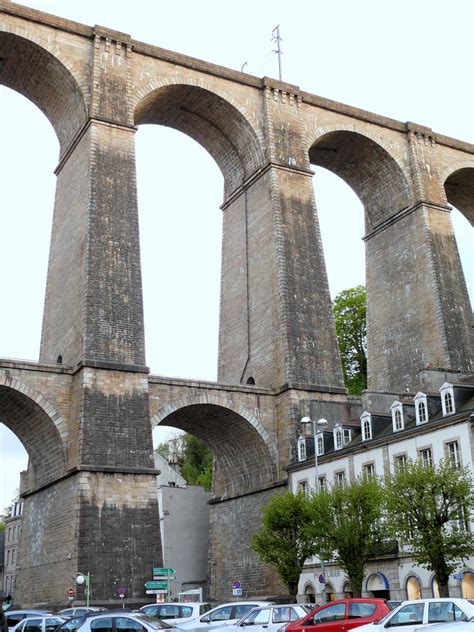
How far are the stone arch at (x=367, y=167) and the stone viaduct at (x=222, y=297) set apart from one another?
4.4 inches

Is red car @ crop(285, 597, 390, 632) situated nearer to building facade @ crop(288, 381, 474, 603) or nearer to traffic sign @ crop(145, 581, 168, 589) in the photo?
building facade @ crop(288, 381, 474, 603)

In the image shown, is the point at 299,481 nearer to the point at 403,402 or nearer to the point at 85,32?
the point at 403,402

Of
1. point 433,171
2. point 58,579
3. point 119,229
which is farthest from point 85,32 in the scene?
point 58,579

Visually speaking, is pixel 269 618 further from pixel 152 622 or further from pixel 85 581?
pixel 85 581

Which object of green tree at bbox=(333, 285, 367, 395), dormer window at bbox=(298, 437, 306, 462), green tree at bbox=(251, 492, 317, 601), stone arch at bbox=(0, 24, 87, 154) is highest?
stone arch at bbox=(0, 24, 87, 154)

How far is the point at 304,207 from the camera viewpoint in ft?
125

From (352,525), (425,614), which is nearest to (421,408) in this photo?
(352,525)

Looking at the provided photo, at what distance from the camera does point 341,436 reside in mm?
31906

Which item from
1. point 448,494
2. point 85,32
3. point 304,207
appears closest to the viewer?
point 448,494

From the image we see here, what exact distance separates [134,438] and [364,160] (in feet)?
73.6

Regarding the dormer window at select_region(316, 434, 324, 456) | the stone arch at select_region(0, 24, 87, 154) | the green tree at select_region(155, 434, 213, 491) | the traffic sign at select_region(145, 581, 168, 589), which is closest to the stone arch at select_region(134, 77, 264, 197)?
the stone arch at select_region(0, 24, 87, 154)

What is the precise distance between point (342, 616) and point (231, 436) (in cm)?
1920

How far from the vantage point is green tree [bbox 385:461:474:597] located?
22281mm

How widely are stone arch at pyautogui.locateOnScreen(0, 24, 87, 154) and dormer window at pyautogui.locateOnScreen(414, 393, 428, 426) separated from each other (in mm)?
18728
